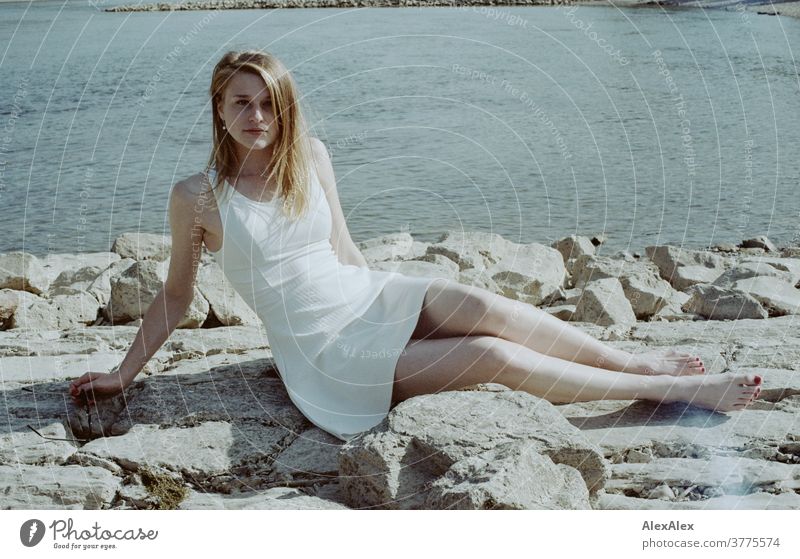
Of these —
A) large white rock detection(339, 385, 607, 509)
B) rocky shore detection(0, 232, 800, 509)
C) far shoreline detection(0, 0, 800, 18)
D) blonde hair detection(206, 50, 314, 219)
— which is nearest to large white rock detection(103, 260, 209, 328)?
rocky shore detection(0, 232, 800, 509)

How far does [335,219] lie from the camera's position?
11.1 feet

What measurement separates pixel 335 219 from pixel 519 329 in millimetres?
774

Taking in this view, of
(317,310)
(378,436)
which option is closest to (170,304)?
(317,310)

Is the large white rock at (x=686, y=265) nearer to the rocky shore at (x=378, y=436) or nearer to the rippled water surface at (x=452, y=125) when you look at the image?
the rocky shore at (x=378, y=436)

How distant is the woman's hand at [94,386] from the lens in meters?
3.18

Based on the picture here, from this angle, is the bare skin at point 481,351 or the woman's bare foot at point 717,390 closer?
the bare skin at point 481,351

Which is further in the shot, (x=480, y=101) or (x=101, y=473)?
(x=480, y=101)

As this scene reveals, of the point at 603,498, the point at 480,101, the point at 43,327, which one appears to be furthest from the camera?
the point at 480,101

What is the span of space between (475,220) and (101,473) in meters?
5.50

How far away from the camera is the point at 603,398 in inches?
124

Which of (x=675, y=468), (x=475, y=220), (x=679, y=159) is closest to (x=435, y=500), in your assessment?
(x=675, y=468)

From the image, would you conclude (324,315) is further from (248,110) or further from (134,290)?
(134,290)

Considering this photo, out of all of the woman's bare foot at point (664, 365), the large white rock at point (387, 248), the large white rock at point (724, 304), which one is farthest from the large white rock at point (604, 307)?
the large white rock at point (387, 248)
